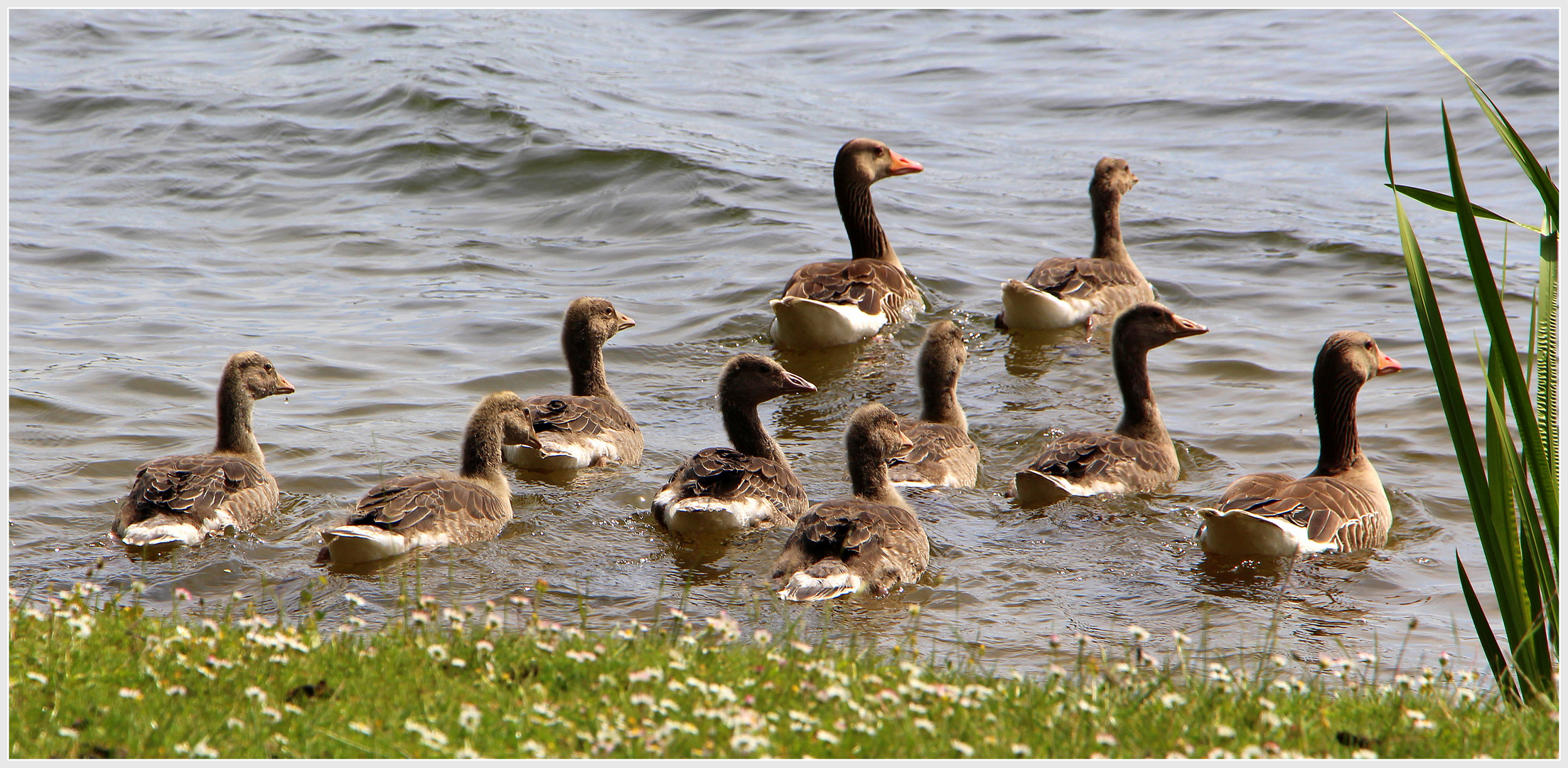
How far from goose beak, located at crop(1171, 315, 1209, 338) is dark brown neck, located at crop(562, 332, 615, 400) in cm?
467

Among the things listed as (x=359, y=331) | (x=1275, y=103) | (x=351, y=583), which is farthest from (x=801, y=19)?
(x=351, y=583)

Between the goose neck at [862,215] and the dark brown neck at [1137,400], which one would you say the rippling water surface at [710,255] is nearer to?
the dark brown neck at [1137,400]

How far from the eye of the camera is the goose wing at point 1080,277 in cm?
1432

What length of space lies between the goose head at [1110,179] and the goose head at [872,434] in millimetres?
6965

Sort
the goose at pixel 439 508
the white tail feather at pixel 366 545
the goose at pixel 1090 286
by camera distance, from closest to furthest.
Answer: the white tail feather at pixel 366 545, the goose at pixel 439 508, the goose at pixel 1090 286

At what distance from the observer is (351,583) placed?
25.4ft

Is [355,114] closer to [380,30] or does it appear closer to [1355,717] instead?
[380,30]

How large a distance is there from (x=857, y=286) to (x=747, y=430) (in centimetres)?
464

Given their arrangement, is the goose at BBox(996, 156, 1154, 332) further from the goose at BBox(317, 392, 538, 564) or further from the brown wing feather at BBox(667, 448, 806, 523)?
the goose at BBox(317, 392, 538, 564)

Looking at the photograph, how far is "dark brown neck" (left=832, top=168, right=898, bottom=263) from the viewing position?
15414mm

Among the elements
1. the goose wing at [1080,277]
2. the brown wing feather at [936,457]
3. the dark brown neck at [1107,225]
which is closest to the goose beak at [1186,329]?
the brown wing feather at [936,457]

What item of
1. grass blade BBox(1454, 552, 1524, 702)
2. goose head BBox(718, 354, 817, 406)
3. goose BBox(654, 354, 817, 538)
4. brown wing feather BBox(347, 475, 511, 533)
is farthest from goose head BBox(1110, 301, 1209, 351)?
grass blade BBox(1454, 552, 1524, 702)

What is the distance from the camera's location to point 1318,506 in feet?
28.1

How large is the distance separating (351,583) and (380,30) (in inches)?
1048
